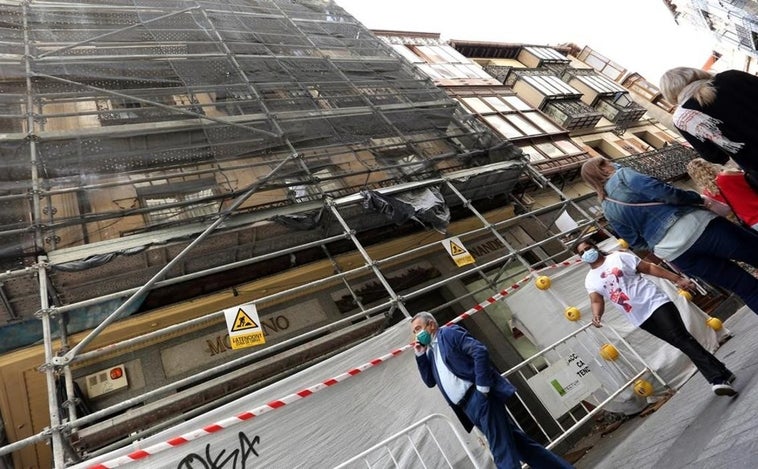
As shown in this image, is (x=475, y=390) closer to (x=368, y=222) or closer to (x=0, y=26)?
(x=368, y=222)

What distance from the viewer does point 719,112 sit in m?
2.77

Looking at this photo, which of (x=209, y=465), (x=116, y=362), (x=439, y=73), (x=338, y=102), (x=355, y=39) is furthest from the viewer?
(x=439, y=73)

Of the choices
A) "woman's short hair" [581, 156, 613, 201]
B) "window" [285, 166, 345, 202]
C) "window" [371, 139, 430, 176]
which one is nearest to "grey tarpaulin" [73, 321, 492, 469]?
"woman's short hair" [581, 156, 613, 201]

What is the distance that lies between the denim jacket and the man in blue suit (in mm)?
1943

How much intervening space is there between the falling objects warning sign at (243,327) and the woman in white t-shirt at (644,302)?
413 centimetres

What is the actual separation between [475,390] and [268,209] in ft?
14.8

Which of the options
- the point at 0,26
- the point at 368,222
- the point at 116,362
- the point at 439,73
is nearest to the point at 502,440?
the point at 368,222

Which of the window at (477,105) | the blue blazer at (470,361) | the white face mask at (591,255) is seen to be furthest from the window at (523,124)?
the blue blazer at (470,361)

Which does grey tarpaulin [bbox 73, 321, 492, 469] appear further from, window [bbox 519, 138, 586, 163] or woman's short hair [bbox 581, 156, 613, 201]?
window [bbox 519, 138, 586, 163]

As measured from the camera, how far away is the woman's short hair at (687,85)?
9.27 feet

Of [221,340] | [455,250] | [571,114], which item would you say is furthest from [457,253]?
[571,114]

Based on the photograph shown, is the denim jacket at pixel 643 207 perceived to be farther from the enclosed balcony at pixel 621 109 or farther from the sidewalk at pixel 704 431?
the enclosed balcony at pixel 621 109

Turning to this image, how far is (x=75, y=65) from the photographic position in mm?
7203

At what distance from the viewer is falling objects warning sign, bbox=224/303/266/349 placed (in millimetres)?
4348
